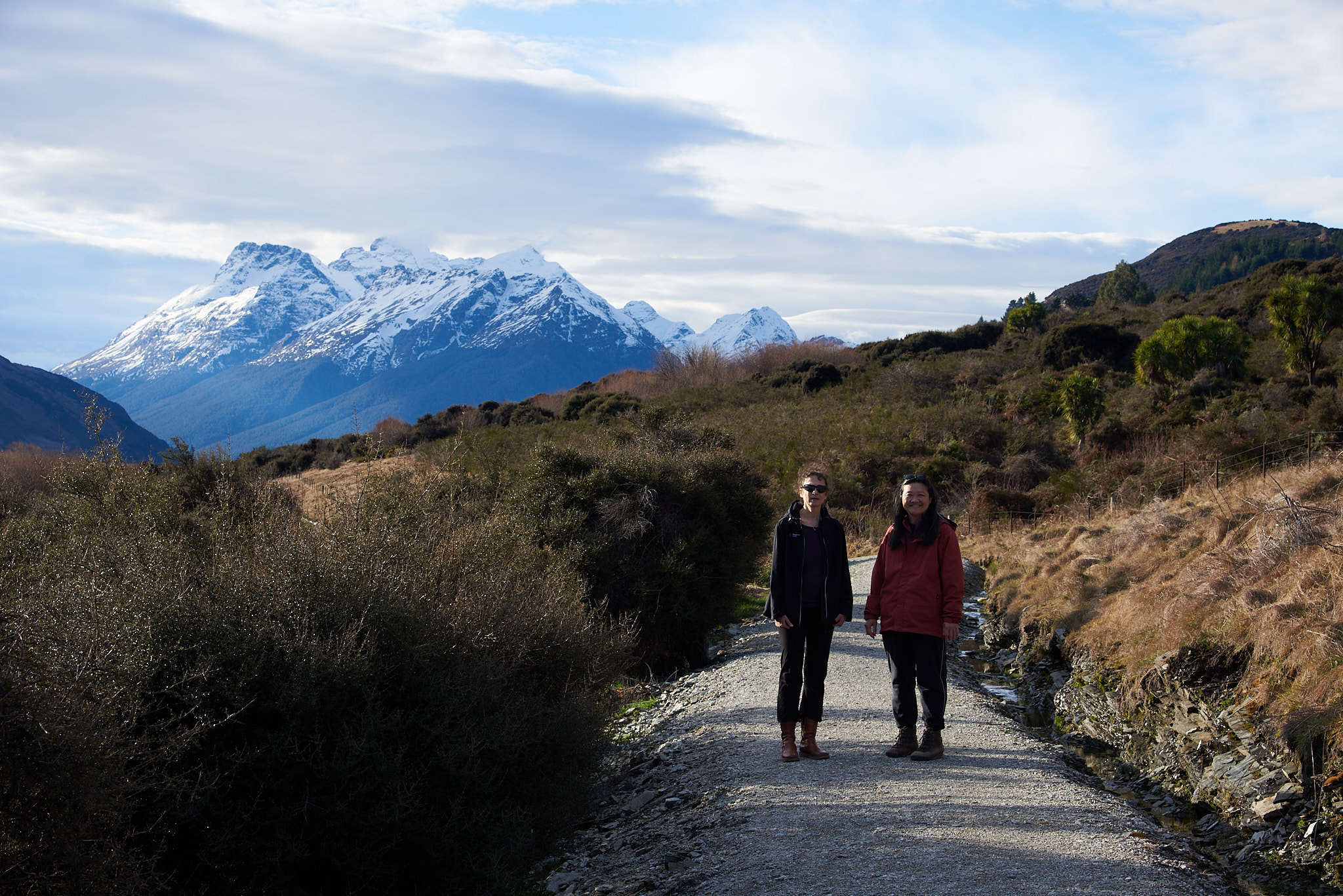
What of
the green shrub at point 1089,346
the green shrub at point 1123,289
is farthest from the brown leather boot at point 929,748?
the green shrub at point 1123,289

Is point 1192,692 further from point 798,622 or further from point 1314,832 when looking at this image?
point 798,622

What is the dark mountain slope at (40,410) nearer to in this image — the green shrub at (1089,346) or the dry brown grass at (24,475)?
the dry brown grass at (24,475)

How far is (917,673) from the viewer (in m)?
5.89

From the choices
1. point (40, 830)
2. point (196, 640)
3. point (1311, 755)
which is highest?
point (196, 640)

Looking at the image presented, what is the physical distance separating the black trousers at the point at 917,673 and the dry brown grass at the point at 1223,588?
2504 millimetres

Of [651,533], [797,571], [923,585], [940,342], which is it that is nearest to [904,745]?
[923,585]

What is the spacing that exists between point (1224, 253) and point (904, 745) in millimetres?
100696

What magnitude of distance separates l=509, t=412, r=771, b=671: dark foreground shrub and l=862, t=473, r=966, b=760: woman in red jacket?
4.51m

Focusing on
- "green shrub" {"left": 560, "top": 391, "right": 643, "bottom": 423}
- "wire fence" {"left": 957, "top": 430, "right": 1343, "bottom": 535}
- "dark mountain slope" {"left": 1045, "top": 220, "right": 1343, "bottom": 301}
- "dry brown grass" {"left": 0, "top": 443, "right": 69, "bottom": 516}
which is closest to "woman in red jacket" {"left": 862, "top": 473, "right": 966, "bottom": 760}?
"wire fence" {"left": 957, "top": 430, "right": 1343, "bottom": 535}

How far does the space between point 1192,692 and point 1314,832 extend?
6.54 feet

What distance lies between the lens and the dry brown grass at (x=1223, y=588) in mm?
6328

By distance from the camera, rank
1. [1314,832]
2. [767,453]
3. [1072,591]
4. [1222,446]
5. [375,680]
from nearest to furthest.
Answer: [375,680] < [1314,832] < [1072,591] < [1222,446] < [767,453]

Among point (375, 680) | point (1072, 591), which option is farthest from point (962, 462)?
point (375, 680)

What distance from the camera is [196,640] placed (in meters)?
4.20
